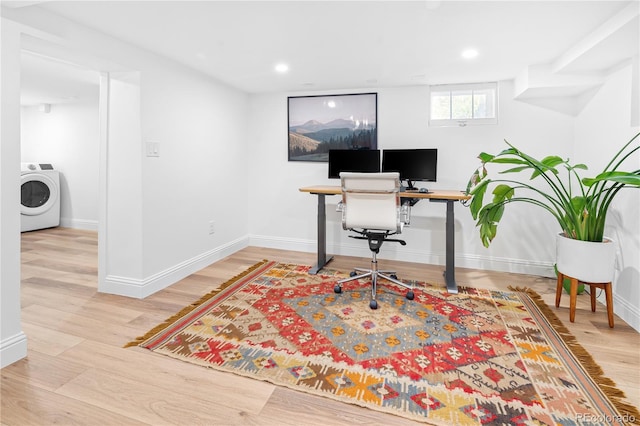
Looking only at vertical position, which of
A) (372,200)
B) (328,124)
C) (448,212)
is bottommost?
(448,212)

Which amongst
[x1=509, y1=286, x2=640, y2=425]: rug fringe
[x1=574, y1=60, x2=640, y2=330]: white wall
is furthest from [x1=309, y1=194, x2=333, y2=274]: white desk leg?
[x1=574, y1=60, x2=640, y2=330]: white wall

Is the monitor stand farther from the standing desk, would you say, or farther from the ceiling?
the ceiling

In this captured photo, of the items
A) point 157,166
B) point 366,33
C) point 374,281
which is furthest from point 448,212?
point 157,166

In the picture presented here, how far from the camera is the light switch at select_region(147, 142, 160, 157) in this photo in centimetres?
288

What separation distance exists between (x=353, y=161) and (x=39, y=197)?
542cm

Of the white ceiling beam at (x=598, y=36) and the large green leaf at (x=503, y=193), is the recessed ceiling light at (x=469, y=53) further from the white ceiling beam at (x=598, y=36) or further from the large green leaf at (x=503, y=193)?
the large green leaf at (x=503, y=193)

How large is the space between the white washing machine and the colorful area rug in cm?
457

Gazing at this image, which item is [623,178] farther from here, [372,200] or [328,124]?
[328,124]

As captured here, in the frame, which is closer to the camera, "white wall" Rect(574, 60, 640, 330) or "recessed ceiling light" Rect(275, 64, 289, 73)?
"white wall" Rect(574, 60, 640, 330)

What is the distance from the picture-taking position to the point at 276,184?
4508 millimetres

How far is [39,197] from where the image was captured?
550 centimetres

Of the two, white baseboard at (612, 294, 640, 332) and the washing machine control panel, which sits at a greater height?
the washing machine control panel

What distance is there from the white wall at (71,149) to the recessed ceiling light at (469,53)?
18.6 feet

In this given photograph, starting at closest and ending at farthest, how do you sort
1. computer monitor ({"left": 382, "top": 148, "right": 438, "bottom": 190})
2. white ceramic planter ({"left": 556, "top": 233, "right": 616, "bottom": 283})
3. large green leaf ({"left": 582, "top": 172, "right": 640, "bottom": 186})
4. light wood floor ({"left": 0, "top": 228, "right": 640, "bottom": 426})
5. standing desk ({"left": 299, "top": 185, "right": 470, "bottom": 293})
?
light wood floor ({"left": 0, "top": 228, "right": 640, "bottom": 426}) < large green leaf ({"left": 582, "top": 172, "right": 640, "bottom": 186}) < white ceramic planter ({"left": 556, "top": 233, "right": 616, "bottom": 283}) < standing desk ({"left": 299, "top": 185, "right": 470, "bottom": 293}) < computer monitor ({"left": 382, "top": 148, "right": 438, "bottom": 190})
